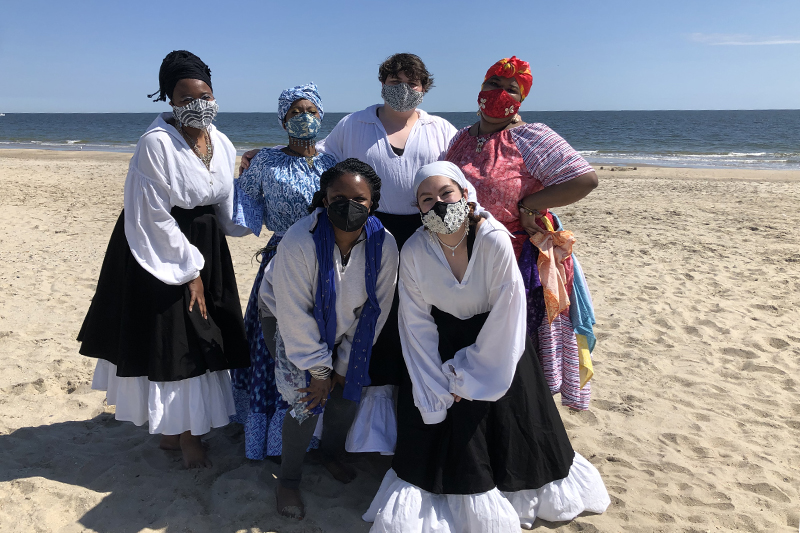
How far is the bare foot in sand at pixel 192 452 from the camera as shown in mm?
3166

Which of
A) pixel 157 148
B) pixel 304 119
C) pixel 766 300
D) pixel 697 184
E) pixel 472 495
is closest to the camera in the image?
pixel 472 495

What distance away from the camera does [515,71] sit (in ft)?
9.25

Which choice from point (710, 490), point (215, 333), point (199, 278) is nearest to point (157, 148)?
point (199, 278)

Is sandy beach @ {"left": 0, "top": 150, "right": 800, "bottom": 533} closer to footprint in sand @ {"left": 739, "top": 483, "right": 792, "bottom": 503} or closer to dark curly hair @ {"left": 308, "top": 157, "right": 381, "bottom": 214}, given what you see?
footprint in sand @ {"left": 739, "top": 483, "right": 792, "bottom": 503}

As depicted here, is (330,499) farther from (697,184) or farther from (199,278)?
(697,184)

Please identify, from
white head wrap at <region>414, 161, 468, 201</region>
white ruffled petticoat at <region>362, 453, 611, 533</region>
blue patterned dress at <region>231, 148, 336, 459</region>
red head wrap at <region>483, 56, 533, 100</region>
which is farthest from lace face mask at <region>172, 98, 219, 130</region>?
white ruffled petticoat at <region>362, 453, 611, 533</region>

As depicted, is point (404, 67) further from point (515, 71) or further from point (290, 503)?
point (290, 503)

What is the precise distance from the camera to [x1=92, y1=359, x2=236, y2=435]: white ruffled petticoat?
9.83ft

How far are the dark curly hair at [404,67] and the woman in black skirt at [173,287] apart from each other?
37.7 inches

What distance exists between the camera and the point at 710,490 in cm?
306

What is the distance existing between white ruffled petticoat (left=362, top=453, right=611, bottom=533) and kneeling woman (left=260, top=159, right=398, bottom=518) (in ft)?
1.55

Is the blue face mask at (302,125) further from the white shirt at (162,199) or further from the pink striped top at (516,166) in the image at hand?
the pink striped top at (516,166)

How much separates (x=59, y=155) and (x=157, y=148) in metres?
24.9

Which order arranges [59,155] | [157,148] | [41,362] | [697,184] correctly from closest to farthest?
[157,148], [41,362], [697,184], [59,155]
